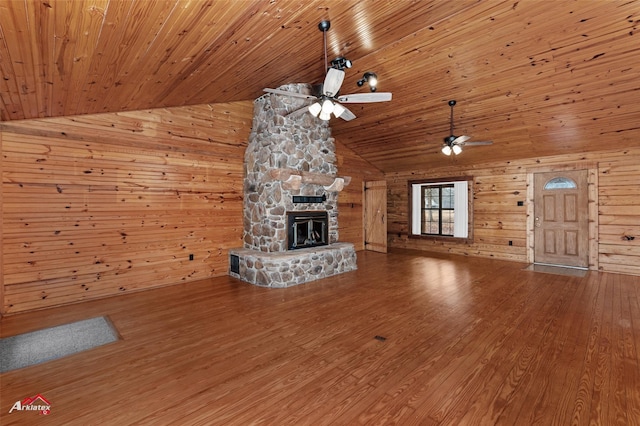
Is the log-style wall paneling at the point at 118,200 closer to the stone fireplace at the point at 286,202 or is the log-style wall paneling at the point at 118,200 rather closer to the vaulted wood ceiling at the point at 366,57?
the vaulted wood ceiling at the point at 366,57

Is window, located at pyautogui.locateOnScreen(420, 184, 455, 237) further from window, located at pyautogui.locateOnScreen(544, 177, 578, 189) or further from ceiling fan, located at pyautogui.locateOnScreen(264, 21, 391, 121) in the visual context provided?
ceiling fan, located at pyautogui.locateOnScreen(264, 21, 391, 121)

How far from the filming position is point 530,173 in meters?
6.68

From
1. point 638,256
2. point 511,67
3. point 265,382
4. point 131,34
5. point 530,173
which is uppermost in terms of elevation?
point 511,67

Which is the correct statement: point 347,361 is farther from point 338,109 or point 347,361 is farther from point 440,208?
point 440,208

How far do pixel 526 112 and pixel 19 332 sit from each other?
7.61 meters

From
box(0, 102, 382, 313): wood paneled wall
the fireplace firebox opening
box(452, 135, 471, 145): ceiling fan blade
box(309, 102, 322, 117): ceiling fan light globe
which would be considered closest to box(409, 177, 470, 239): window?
box(452, 135, 471, 145): ceiling fan blade

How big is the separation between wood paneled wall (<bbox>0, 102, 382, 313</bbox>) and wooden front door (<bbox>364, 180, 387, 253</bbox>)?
152 inches

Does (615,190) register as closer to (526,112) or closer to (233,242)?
(526,112)

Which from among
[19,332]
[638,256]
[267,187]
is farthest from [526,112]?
[19,332]

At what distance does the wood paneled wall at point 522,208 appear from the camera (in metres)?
5.56

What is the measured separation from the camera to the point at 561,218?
6.34m

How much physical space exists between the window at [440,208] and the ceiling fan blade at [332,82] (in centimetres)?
578

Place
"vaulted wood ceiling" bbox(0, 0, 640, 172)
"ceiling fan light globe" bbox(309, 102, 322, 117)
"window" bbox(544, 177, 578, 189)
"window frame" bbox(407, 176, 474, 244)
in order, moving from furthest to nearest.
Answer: "window frame" bbox(407, 176, 474, 244)
"window" bbox(544, 177, 578, 189)
"ceiling fan light globe" bbox(309, 102, 322, 117)
"vaulted wood ceiling" bbox(0, 0, 640, 172)

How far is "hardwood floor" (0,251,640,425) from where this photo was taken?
6.18 feet
